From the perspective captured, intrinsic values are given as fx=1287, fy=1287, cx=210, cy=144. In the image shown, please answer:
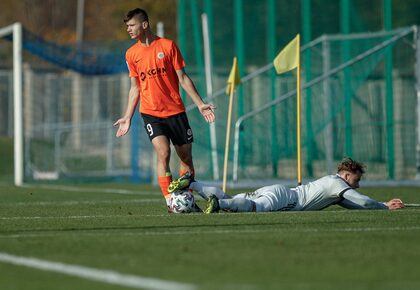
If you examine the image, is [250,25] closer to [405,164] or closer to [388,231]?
[405,164]

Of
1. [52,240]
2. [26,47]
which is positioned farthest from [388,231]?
[26,47]

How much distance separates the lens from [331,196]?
12.3 meters

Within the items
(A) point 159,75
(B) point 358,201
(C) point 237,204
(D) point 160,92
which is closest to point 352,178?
(B) point 358,201

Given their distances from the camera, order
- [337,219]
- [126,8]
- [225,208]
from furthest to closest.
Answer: [126,8], [225,208], [337,219]

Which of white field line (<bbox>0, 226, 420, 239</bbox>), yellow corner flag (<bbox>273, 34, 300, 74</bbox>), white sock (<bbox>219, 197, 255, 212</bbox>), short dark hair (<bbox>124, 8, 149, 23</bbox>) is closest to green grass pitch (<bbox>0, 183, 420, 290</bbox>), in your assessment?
white field line (<bbox>0, 226, 420, 239</bbox>)

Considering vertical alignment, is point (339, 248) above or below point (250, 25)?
below

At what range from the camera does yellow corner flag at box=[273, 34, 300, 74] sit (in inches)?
663

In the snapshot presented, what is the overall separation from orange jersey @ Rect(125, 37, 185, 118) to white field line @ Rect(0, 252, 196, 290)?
5514 mm

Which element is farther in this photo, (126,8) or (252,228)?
(126,8)

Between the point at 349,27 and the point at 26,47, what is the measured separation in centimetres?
654

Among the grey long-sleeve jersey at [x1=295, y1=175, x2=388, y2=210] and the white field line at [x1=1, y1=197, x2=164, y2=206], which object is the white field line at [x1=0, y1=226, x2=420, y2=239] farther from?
the white field line at [x1=1, y1=197, x2=164, y2=206]

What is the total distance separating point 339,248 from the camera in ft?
28.2

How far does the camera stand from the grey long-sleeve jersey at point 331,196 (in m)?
12.2

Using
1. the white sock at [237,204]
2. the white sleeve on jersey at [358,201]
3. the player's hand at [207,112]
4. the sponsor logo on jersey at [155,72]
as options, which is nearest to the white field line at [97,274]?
the white sock at [237,204]
